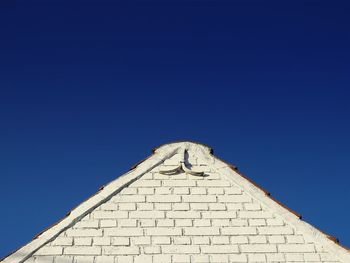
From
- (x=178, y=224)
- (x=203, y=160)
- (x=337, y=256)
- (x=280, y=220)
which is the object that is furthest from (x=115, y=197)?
(x=337, y=256)

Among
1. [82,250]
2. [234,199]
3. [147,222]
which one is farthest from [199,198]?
[82,250]

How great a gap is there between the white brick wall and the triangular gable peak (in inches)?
0.5

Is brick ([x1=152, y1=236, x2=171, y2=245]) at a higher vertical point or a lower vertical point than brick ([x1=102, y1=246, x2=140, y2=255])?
higher

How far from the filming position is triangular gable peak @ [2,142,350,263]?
6891 millimetres

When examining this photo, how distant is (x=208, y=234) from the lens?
283 inches

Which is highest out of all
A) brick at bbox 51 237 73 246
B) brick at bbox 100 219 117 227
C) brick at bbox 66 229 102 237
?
brick at bbox 100 219 117 227

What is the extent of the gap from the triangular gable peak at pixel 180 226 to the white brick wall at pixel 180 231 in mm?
13

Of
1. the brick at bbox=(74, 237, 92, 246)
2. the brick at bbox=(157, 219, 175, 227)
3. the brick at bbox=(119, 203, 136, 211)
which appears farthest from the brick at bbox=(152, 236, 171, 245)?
the brick at bbox=(74, 237, 92, 246)

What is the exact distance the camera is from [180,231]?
718 centimetres

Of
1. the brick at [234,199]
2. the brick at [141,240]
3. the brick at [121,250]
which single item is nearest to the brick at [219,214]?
the brick at [234,199]

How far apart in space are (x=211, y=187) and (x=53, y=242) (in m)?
2.39

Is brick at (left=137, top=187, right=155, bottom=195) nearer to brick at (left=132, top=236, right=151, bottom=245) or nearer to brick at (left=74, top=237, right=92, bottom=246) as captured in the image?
brick at (left=132, top=236, right=151, bottom=245)

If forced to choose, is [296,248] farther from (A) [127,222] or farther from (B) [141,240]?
(A) [127,222]

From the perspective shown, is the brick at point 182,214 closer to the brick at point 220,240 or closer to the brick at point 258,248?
the brick at point 220,240
